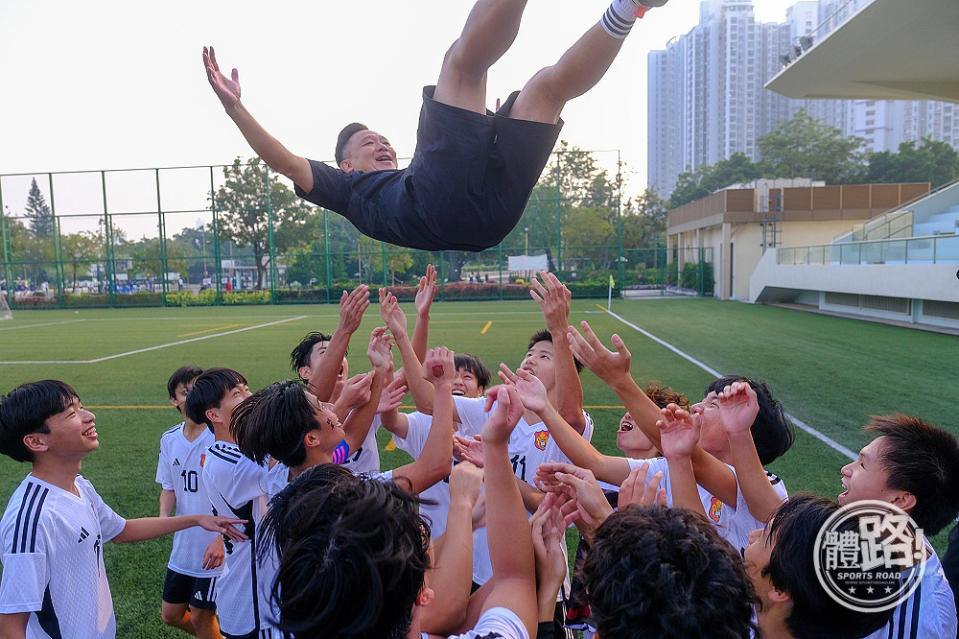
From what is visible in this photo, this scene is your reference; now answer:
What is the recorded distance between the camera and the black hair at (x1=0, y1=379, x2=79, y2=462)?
2.42 metres

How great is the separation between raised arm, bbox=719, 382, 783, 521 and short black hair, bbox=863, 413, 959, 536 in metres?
0.37

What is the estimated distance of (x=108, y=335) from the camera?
17.2 metres

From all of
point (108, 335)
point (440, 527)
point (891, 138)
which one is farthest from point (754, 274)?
point (891, 138)

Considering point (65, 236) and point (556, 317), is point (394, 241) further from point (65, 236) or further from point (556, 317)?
point (65, 236)

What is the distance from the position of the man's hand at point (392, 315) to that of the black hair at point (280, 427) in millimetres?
950

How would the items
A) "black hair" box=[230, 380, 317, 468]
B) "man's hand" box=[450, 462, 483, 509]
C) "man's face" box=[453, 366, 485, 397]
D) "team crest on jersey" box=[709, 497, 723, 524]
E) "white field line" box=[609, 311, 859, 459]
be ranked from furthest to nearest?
"white field line" box=[609, 311, 859, 459], "man's face" box=[453, 366, 485, 397], "team crest on jersey" box=[709, 497, 723, 524], "black hair" box=[230, 380, 317, 468], "man's hand" box=[450, 462, 483, 509]

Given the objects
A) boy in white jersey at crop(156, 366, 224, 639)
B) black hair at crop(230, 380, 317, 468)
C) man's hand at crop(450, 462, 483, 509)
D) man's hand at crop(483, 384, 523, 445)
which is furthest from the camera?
boy in white jersey at crop(156, 366, 224, 639)

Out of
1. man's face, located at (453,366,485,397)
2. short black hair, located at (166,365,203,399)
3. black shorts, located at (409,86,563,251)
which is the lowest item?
man's face, located at (453,366,485,397)

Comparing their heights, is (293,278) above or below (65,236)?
below

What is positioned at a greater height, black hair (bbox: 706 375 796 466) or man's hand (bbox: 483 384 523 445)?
man's hand (bbox: 483 384 523 445)

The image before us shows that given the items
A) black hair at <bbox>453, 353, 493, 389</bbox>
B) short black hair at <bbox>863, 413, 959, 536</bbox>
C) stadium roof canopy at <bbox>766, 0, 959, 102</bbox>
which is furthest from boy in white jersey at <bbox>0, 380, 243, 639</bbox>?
stadium roof canopy at <bbox>766, 0, 959, 102</bbox>

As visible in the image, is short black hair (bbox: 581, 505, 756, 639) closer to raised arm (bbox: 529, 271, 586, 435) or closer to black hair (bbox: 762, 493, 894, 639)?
black hair (bbox: 762, 493, 894, 639)

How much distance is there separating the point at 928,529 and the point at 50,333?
20.7 m

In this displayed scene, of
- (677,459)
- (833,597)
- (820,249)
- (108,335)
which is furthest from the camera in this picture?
(820,249)
